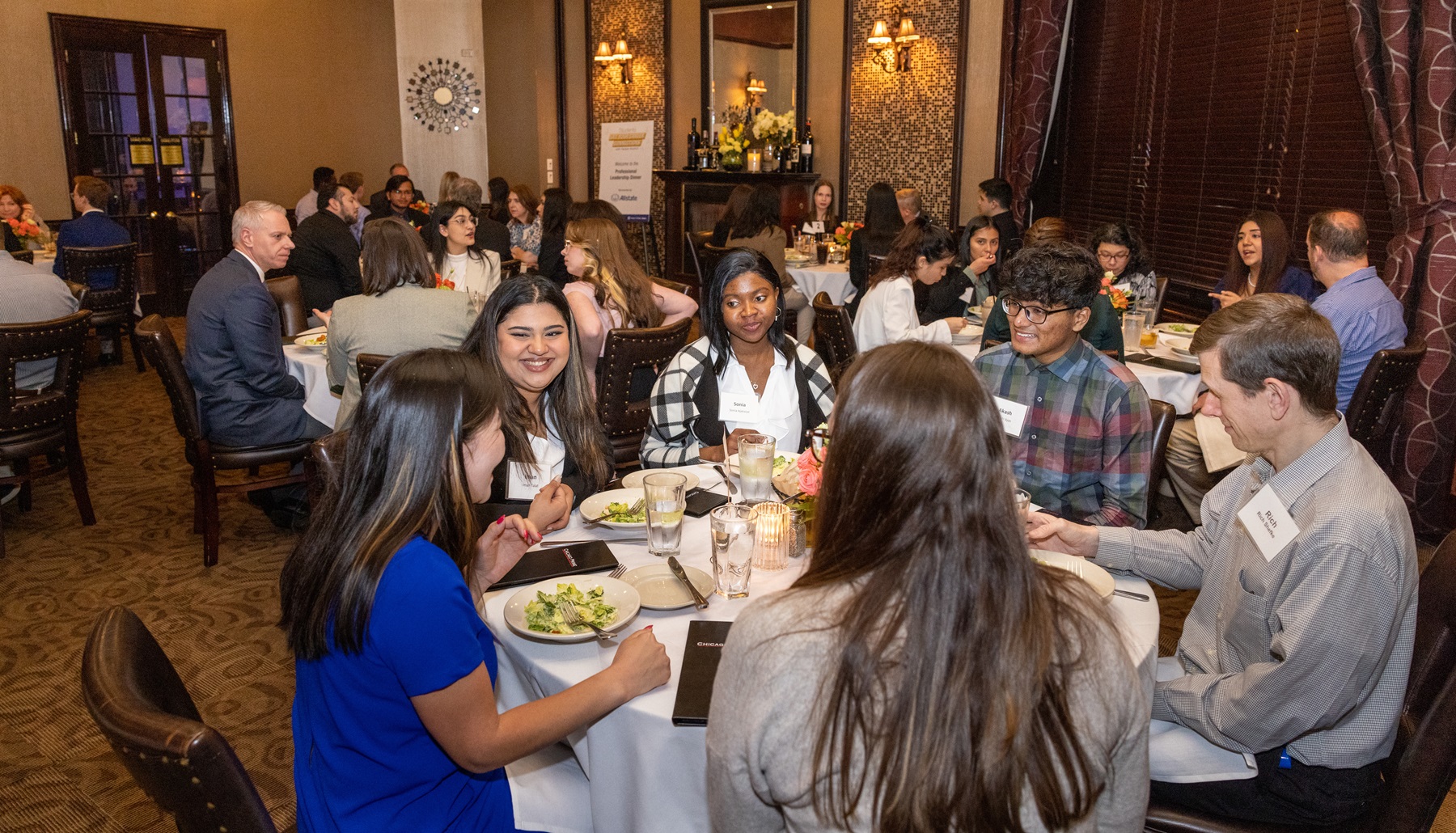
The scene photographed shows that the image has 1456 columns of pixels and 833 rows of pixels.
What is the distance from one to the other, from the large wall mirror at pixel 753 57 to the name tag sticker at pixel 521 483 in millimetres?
7308

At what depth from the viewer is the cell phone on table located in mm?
2229

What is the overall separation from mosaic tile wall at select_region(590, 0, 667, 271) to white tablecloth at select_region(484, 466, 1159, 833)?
884cm

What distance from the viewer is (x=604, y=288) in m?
4.39

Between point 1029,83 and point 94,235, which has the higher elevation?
point 1029,83

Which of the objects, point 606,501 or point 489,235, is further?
point 489,235

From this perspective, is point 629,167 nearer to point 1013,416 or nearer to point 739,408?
point 739,408

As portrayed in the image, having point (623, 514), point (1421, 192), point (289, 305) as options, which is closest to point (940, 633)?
point (623, 514)

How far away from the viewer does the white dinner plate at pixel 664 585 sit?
5.74 feet

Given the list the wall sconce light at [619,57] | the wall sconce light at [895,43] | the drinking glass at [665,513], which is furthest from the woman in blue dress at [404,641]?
the wall sconce light at [619,57]

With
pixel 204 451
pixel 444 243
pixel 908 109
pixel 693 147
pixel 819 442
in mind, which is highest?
pixel 908 109

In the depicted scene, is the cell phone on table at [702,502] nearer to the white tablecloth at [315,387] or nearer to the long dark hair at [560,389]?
the long dark hair at [560,389]

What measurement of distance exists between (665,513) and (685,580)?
15 centimetres

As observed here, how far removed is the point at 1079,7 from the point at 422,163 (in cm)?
724

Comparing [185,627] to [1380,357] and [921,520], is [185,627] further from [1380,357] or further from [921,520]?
[1380,357]
